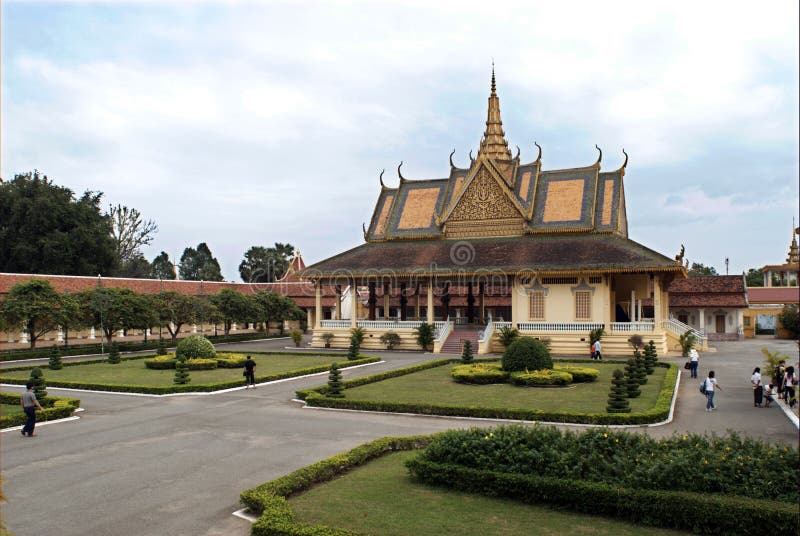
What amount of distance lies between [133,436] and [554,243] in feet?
88.0

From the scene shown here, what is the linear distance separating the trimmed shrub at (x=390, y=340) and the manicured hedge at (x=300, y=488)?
23.6m

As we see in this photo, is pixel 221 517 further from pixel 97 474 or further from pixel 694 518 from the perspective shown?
pixel 694 518

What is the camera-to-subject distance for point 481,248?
3825 cm

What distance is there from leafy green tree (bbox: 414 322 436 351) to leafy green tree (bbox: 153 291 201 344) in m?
15.5

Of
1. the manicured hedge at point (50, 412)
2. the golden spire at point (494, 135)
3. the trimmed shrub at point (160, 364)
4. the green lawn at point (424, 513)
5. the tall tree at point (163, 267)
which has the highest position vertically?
the golden spire at point (494, 135)

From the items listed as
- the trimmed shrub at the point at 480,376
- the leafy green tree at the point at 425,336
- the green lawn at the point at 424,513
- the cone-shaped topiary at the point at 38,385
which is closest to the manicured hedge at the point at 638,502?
the green lawn at the point at 424,513

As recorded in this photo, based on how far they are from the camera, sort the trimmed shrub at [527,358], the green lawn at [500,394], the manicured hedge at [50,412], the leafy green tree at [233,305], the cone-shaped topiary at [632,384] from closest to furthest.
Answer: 1. the manicured hedge at [50,412]
2. the green lawn at [500,394]
3. the cone-shaped topiary at [632,384]
4. the trimmed shrub at [527,358]
5. the leafy green tree at [233,305]

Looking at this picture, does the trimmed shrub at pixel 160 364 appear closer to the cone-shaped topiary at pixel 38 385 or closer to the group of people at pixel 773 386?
the cone-shaped topiary at pixel 38 385

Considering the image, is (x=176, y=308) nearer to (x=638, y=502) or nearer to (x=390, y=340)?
(x=390, y=340)

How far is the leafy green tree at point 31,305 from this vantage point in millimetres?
33219

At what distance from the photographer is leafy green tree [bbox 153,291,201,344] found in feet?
133

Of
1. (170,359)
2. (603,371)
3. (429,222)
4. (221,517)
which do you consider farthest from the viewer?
(429,222)

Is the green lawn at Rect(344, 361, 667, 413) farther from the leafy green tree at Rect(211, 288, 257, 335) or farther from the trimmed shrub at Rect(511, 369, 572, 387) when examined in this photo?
the leafy green tree at Rect(211, 288, 257, 335)

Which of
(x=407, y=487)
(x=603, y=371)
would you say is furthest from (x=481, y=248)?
(x=407, y=487)
